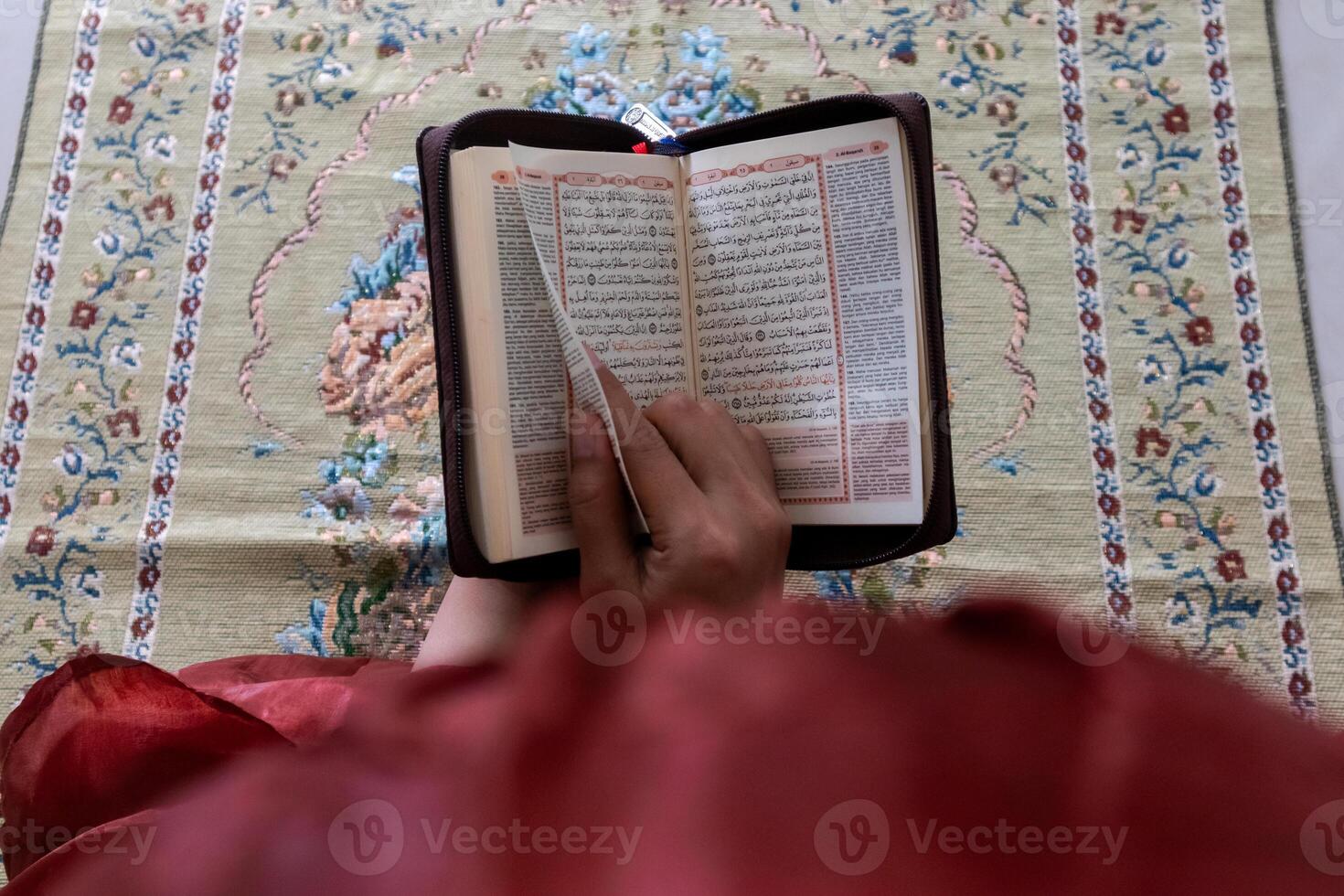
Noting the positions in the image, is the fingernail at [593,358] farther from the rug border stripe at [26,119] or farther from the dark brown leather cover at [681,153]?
the rug border stripe at [26,119]

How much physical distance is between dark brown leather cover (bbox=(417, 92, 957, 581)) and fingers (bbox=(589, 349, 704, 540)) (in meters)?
0.09

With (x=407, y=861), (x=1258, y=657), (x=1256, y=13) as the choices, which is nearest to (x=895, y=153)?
(x=407, y=861)

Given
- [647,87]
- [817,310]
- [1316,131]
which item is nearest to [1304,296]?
[1316,131]

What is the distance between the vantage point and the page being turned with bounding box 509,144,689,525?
0.64m

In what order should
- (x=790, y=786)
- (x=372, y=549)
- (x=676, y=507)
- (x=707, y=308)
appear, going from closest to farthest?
(x=790, y=786) → (x=676, y=507) → (x=707, y=308) → (x=372, y=549)

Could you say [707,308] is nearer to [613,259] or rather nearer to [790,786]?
[613,259]

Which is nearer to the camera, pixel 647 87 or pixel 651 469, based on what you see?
pixel 651 469

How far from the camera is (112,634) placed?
35.8 inches

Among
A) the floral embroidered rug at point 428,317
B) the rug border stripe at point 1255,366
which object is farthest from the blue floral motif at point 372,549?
the rug border stripe at point 1255,366

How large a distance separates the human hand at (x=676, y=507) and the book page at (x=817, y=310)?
5cm

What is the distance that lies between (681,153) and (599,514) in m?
0.30

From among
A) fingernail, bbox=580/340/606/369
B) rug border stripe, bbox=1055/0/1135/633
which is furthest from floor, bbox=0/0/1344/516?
fingernail, bbox=580/340/606/369

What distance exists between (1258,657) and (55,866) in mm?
1018

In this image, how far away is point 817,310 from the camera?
26.6 inches
